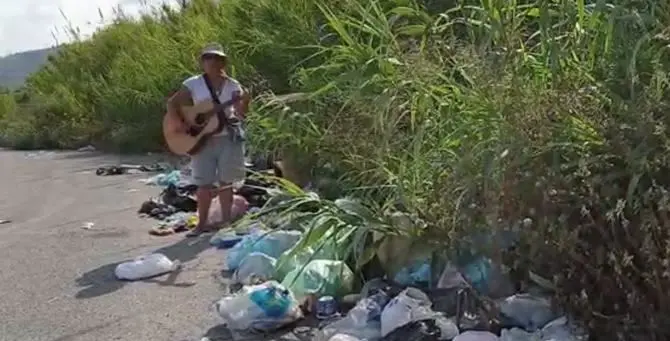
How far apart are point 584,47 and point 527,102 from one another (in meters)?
0.43

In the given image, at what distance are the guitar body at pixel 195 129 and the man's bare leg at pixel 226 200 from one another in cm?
41

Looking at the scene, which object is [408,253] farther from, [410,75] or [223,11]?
[223,11]

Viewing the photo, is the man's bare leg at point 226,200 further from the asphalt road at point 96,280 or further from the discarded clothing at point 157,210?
the discarded clothing at point 157,210

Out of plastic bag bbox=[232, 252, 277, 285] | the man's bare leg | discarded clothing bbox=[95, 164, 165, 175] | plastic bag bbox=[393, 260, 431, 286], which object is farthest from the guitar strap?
discarded clothing bbox=[95, 164, 165, 175]

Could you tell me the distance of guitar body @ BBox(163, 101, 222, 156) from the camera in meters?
8.24

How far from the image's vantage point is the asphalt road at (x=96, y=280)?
18.4 ft

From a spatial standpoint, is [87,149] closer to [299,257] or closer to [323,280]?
[299,257]

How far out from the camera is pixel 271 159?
9992 millimetres

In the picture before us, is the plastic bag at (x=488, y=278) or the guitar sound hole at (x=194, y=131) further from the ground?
the guitar sound hole at (x=194, y=131)

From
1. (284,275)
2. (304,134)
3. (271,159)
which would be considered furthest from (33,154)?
(284,275)

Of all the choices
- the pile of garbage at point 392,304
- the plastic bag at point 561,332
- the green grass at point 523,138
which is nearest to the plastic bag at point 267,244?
the pile of garbage at point 392,304

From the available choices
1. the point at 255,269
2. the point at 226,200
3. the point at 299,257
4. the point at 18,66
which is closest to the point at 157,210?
the point at 226,200

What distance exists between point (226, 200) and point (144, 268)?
5.83 feet

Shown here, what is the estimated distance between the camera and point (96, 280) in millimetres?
6820
